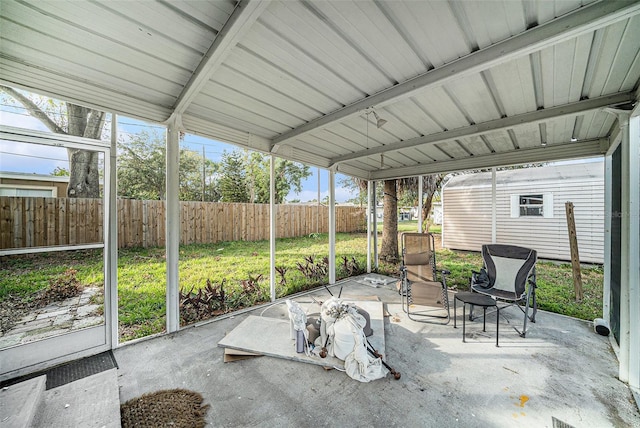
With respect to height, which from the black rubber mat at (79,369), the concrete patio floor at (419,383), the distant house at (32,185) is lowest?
the concrete patio floor at (419,383)

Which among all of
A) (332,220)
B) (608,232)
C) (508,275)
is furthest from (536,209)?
(332,220)

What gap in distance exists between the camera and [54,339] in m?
2.29

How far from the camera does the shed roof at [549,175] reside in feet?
20.0

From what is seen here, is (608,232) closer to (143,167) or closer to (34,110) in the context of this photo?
(34,110)

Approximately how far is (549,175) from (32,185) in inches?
395

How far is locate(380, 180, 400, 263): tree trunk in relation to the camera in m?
6.54

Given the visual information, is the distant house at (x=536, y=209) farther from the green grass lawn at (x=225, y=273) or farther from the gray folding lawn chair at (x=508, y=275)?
the gray folding lawn chair at (x=508, y=275)

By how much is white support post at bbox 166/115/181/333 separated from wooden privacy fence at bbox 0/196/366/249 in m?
0.66

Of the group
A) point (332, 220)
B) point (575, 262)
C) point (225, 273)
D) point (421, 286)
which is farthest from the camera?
point (332, 220)

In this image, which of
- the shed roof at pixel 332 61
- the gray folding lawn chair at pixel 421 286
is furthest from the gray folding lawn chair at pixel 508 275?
the shed roof at pixel 332 61

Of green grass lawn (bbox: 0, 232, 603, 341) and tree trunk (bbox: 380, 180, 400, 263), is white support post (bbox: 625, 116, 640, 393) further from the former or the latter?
tree trunk (bbox: 380, 180, 400, 263)

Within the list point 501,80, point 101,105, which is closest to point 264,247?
point 101,105

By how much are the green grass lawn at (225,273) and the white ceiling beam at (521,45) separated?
3620mm

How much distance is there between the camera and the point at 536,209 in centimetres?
650
